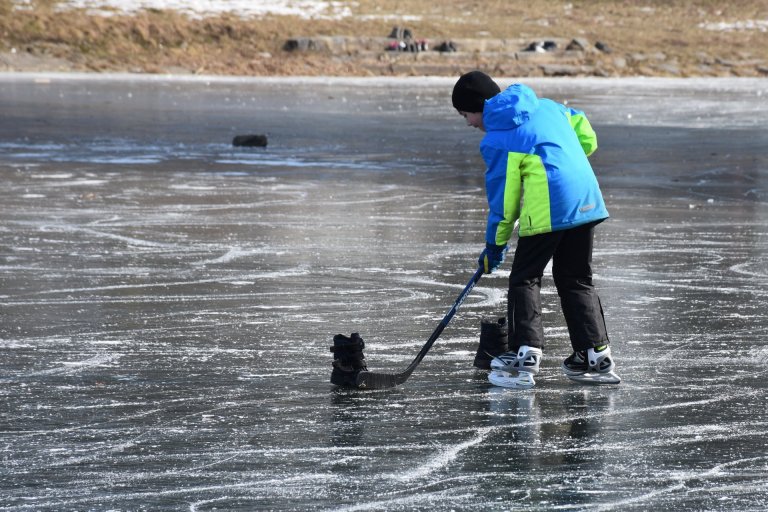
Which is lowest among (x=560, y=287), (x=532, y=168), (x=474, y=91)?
(x=560, y=287)

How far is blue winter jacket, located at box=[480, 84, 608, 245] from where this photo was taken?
4.92m

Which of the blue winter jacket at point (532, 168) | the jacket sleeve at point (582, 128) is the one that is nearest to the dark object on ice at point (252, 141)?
the jacket sleeve at point (582, 128)

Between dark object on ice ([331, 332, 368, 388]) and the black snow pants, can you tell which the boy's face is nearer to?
the black snow pants

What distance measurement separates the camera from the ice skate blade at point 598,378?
17.3ft

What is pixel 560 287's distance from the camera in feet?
17.6

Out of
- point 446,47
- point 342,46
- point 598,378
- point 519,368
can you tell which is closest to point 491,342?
point 519,368

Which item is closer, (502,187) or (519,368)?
(502,187)

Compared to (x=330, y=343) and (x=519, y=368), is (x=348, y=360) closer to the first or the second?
(x=519, y=368)

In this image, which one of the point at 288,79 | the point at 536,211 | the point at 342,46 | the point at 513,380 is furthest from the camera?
the point at 342,46

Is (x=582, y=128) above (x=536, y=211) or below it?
above

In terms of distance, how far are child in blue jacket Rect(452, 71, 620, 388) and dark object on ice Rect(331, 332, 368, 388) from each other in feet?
1.86

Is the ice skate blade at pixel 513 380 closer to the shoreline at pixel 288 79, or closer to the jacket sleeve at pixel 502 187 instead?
the jacket sleeve at pixel 502 187

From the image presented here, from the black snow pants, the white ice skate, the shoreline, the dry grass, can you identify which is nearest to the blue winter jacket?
the black snow pants

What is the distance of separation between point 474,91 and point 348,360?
1.14 metres
